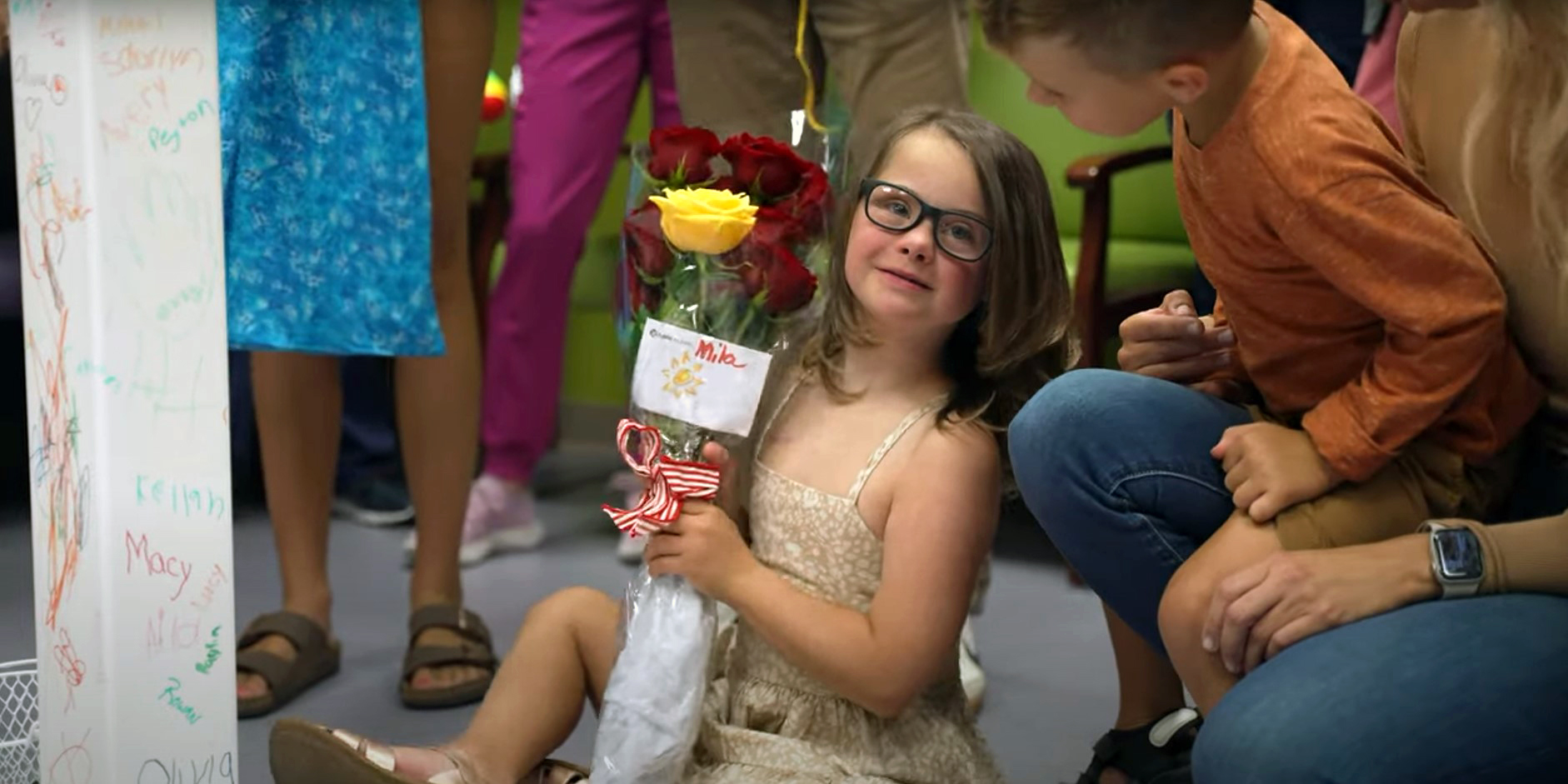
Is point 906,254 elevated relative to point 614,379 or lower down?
elevated

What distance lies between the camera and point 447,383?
2.11 meters

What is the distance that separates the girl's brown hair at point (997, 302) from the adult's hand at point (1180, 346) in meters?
0.12

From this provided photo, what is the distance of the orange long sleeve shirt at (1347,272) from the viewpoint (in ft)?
3.73

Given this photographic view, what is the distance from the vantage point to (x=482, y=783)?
154 centimetres

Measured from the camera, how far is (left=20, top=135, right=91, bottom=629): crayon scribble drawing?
131 centimetres

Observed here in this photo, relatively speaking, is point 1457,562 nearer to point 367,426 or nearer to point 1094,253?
point 1094,253

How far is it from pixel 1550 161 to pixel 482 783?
1034 millimetres

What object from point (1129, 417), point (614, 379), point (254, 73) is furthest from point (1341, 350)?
point (614, 379)

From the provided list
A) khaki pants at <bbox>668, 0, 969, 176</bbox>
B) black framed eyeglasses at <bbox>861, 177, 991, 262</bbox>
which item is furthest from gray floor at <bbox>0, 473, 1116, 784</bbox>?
khaki pants at <bbox>668, 0, 969, 176</bbox>

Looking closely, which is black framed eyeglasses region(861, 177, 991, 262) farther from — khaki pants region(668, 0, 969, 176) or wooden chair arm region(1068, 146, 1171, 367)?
wooden chair arm region(1068, 146, 1171, 367)

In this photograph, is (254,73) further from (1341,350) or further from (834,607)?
(1341,350)

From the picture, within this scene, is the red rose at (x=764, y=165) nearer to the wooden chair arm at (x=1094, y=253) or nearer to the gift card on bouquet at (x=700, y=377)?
the gift card on bouquet at (x=700, y=377)

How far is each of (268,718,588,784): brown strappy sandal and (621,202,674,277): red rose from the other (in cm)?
48

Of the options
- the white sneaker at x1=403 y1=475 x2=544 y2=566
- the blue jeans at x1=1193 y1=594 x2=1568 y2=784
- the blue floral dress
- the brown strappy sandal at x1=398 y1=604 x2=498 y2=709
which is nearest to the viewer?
the blue jeans at x1=1193 y1=594 x2=1568 y2=784
